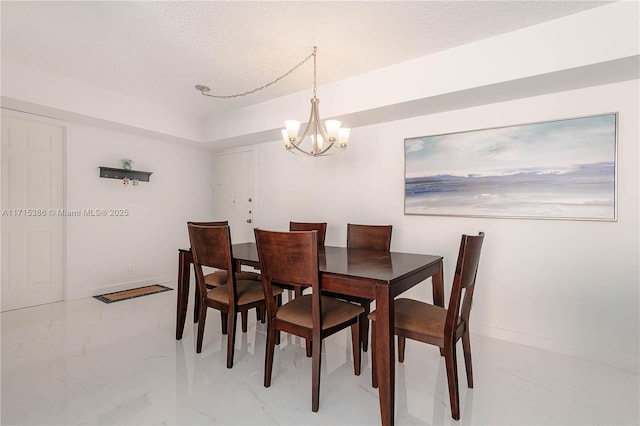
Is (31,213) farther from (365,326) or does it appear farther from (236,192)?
(365,326)

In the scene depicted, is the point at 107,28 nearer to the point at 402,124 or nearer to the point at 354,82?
the point at 354,82

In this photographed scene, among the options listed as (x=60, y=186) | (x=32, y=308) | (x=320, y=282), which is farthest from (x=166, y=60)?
(x=32, y=308)

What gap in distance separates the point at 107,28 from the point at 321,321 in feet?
8.03

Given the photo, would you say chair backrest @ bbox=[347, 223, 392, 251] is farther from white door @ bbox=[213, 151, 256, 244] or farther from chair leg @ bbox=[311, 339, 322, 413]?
white door @ bbox=[213, 151, 256, 244]

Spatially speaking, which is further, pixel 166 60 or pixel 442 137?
pixel 442 137

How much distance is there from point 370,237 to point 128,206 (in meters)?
3.15

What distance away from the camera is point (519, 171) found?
2529mm

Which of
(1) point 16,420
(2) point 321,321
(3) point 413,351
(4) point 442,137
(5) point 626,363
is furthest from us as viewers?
(4) point 442,137

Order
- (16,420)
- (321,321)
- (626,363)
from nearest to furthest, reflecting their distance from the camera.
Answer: (16,420) → (321,321) → (626,363)

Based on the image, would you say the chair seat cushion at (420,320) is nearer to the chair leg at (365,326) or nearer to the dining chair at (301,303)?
the dining chair at (301,303)

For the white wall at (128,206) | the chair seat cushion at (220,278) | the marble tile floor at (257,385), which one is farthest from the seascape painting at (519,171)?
the white wall at (128,206)

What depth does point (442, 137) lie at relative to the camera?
2.89m

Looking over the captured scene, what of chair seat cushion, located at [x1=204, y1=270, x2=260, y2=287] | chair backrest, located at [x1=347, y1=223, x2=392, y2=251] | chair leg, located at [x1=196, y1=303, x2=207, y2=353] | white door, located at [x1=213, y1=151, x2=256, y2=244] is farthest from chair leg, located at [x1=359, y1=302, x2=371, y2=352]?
white door, located at [x1=213, y1=151, x2=256, y2=244]

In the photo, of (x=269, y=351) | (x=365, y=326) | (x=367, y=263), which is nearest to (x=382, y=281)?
(x=367, y=263)
